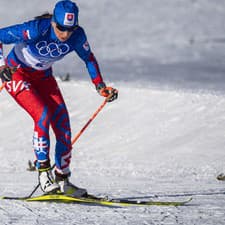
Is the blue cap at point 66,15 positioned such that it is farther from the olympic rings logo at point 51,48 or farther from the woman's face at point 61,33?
the olympic rings logo at point 51,48

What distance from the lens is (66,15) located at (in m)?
7.00

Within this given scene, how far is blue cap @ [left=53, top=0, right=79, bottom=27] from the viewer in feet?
23.0

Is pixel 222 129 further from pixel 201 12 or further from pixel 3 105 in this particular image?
pixel 201 12

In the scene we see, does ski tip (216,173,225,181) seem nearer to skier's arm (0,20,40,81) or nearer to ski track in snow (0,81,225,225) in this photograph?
ski track in snow (0,81,225,225)

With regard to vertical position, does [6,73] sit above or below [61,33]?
below

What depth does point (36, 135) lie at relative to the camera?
23.6 ft

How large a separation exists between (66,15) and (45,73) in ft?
2.68

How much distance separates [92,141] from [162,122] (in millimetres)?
1236

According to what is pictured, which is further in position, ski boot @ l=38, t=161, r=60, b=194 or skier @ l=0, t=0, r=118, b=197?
ski boot @ l=38, t=161, r=60, b=194

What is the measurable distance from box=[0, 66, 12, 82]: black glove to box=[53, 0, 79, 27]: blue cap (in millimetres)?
679

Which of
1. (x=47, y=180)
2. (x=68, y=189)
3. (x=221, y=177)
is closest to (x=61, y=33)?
(x=47, y=180)

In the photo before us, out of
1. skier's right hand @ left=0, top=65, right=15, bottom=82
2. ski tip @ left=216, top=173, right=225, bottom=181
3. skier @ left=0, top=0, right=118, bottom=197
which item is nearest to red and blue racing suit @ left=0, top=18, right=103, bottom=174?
skier @ left=0, top=0, right=118, bottom=197

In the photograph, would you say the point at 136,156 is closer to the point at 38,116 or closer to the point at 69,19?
the point at 38,116

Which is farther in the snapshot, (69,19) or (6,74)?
(6,74)
